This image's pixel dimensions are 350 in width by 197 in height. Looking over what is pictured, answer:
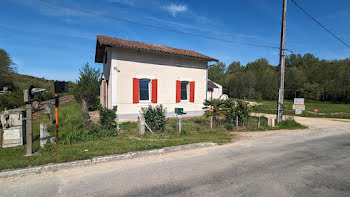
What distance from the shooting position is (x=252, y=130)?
8.77 metres

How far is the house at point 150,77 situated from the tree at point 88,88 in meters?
4.05

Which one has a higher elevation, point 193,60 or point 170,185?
point 193,60

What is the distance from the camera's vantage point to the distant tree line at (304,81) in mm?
36431

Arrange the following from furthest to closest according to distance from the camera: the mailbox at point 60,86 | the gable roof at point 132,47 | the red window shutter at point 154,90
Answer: the red window shutter at point 154,90
the gable roof at point 132,47
the mailbox at point 60,86

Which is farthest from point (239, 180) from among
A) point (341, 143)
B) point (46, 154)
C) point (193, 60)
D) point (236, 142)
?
point (193, 60)

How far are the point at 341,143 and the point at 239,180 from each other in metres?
5.95

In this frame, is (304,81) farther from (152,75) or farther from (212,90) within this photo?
(152,75)

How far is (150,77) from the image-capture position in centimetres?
1131

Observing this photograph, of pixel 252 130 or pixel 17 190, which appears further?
pixel 252 130

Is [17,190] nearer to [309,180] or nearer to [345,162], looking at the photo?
[309,180]

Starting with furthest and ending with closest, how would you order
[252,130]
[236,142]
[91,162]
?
[252,130], [236,142], [91,162]

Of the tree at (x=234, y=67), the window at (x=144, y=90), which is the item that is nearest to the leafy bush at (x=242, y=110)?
the window at (x=144, y=90)

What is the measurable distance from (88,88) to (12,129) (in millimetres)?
11378

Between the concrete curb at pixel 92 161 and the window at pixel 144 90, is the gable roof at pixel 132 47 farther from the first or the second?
the concrete curb at pixel 92 161
